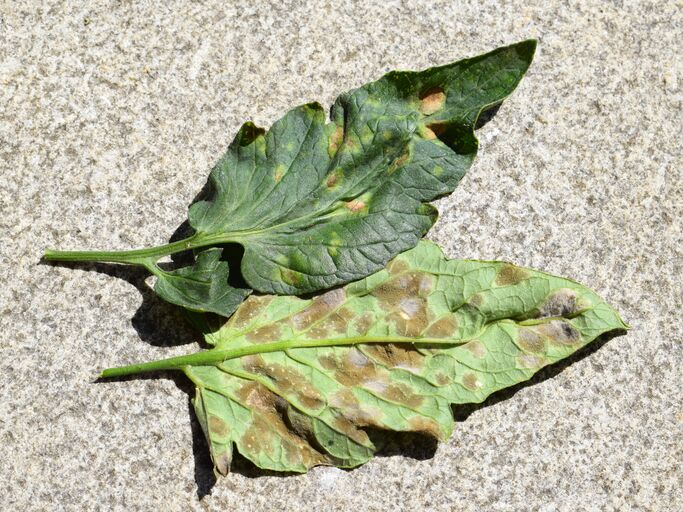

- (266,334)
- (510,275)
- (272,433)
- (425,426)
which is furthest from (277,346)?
(510,275)

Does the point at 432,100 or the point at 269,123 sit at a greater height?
the point at 432,100

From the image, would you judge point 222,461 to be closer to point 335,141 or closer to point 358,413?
point 358,413

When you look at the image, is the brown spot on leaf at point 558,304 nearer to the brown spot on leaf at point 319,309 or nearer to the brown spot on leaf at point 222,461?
the brown spot on leaf at point 319,309

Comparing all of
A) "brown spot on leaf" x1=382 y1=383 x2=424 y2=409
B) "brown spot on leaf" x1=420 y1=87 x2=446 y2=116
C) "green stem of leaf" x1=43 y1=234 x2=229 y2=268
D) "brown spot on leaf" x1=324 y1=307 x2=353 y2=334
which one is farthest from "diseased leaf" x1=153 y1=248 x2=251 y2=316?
"brown spot on leaf" x1=420 y1=87 x2=446 y2=116

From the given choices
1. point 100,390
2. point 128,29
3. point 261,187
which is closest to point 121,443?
point 100,390

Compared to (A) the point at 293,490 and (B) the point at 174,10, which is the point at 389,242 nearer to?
(A) the point at 293,490

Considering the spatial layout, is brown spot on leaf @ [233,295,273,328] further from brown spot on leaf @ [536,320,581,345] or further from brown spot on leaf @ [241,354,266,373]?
brown spot on leaf @ [536,320,581,345]
